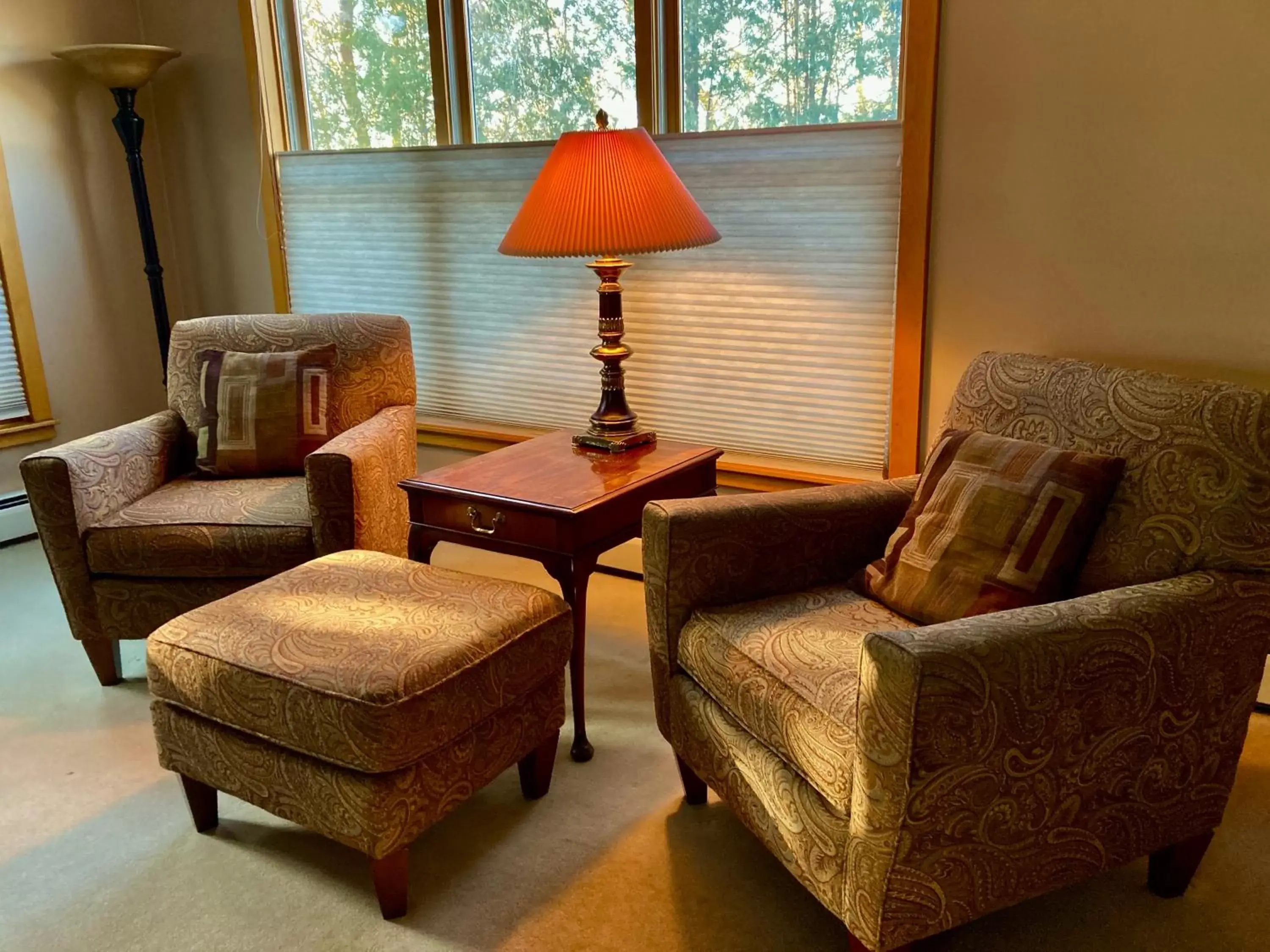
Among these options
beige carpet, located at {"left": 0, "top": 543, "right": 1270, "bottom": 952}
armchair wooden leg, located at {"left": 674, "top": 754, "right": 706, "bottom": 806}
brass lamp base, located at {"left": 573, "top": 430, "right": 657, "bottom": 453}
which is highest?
brass lamp base, located at {"left": 573, "top": 430, "right": 657, "bottom": 453}

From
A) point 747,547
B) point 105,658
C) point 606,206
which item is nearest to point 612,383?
point 606,206

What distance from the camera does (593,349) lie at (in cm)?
223

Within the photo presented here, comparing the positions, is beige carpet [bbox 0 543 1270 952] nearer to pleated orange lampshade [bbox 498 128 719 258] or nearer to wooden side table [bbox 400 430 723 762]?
wooden side table [bbox 400 430 723 762]

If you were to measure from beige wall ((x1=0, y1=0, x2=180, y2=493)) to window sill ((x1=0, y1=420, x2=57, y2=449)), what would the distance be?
0.02 meters

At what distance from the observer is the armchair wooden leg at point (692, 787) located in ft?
6.00

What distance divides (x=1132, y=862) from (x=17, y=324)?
3.63m

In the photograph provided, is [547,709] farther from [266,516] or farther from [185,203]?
[185,203]

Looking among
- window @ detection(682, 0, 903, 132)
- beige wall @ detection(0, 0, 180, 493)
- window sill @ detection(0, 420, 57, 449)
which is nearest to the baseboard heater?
beige wall @ detection(0, 0, 180, 493)

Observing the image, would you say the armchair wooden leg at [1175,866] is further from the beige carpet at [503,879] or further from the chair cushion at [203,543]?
the chair cushion at [203,543]

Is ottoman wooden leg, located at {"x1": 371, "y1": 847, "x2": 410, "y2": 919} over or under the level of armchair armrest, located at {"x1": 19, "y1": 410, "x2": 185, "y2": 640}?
under

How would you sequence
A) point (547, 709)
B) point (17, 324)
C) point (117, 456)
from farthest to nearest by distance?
1. point (17, 324)
2. point (117, 456)
3. point (547, 709)

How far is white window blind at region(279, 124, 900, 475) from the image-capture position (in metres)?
2.43

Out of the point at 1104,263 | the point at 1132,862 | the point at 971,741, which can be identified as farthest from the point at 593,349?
the point at 1132,862

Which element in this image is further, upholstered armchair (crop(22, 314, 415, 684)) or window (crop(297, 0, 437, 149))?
window (crop(297, 0, 437, 149))
